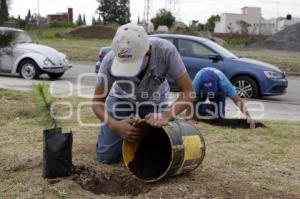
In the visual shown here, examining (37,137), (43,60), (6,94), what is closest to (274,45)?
(43,60)

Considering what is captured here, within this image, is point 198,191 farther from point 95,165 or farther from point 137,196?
point 95,165

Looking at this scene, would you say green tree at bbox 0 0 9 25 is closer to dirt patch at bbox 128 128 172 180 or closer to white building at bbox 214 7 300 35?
dirt patch at bbox 128 128 172 180

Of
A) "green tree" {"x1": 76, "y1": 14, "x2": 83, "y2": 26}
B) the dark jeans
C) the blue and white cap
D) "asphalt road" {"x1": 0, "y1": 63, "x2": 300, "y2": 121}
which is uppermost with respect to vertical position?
the blue and white cap

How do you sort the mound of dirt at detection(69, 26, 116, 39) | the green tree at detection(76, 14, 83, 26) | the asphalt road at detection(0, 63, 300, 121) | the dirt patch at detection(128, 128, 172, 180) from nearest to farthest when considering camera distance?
the dirt patch at detection(128, 128, 172, 180) < the asphalt road at detection(0, 63, 300, 121) < the mound of dirt at detection(69, 26, 116, 39) < the green tree at detection(76, 14, 83, 26)

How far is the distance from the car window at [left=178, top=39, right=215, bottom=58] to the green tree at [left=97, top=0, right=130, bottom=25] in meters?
56.6

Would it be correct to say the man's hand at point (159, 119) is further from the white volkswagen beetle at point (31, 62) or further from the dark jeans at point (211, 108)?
the white volkswagen beetle at point (31, 62)

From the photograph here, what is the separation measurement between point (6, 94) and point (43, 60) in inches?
196

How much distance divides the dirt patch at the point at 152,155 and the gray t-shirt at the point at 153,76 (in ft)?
1.14

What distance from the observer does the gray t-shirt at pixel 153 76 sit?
15.8ft

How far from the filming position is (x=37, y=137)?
6566 millimetres

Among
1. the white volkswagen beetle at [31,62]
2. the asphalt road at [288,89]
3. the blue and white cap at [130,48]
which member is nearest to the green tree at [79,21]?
the asphalt road at [288,89]

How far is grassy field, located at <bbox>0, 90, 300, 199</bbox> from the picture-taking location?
14.9 ft

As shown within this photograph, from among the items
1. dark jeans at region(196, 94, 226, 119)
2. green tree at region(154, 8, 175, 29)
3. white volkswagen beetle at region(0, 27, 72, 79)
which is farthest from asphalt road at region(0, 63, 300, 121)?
green tree at region(154, 8, 175, 29)

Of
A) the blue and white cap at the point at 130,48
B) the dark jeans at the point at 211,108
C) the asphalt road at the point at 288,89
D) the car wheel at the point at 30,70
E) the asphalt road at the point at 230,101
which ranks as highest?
the blue and white cap at the point at 130,48
